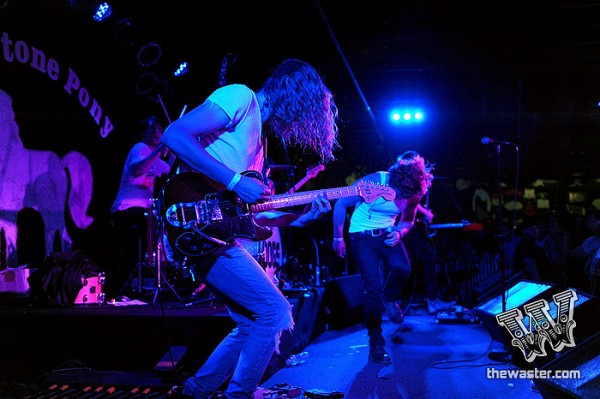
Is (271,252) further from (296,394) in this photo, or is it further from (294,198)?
(294,198)

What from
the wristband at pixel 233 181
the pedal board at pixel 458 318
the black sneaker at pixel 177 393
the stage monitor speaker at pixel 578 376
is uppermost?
the wristband at pixel 233 181

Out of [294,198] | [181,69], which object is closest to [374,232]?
[294,198]

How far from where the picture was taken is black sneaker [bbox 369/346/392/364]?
4965mm

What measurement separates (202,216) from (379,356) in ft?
9.70

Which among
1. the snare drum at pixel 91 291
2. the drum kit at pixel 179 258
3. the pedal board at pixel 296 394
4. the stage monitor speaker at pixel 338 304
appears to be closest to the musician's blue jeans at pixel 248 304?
the drum kit at pixel 179 258

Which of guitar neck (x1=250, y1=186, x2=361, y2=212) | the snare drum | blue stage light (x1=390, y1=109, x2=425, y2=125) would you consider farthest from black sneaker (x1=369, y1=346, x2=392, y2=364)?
blue stage light (x1=390, y1=109, x2=425, y2=125)

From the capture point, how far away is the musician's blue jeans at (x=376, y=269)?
524cm

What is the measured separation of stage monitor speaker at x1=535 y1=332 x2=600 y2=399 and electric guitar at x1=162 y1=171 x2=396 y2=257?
204cm

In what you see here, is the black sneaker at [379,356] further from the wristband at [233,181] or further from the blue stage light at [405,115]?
the blue stage light at [405,115]

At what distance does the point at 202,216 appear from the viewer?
2869 mm

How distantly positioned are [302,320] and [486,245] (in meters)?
6.94

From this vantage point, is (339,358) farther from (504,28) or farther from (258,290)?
(504,28)

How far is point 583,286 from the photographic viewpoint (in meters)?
9.26

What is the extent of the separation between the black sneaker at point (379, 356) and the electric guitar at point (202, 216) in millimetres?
2603
